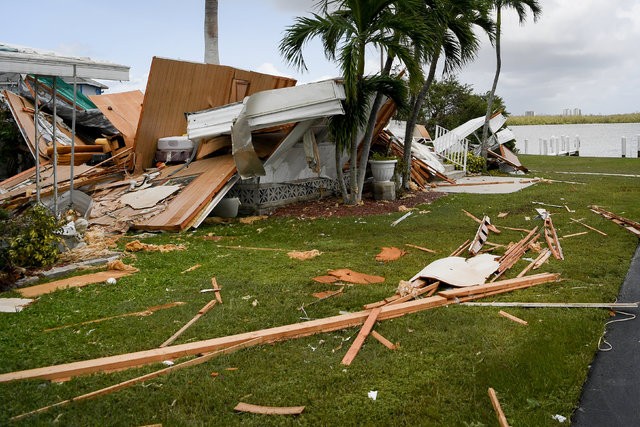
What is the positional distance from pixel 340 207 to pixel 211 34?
20.1 feet

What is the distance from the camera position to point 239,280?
5566 mm

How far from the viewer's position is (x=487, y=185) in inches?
590

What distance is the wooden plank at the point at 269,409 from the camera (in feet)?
9.66

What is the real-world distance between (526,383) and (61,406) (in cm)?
270

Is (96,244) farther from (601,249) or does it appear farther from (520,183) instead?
(520,183)

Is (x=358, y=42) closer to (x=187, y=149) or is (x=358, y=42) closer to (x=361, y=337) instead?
(x=187, y=149)

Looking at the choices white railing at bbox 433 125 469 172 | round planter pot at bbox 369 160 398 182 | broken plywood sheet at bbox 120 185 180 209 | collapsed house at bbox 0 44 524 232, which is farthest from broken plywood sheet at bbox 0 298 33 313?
white railing at bbox 433 125 469 172

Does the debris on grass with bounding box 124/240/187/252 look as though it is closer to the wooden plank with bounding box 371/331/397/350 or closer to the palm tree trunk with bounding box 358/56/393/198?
the wooden plank with bounding box 371/331/397/350

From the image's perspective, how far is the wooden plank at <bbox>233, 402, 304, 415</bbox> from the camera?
2943 mm

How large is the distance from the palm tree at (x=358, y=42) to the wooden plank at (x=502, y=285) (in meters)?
4.90

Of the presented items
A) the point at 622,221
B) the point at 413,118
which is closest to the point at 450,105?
the point at 413,118

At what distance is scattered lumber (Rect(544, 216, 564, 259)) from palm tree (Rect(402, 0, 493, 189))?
3770mm

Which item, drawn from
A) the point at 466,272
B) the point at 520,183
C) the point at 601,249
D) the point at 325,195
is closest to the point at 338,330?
the point at 466,272

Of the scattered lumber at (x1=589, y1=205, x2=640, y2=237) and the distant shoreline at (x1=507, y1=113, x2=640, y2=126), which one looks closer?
the scattered lumber at (x1=589, y1=205, x2=640, y2=237)
